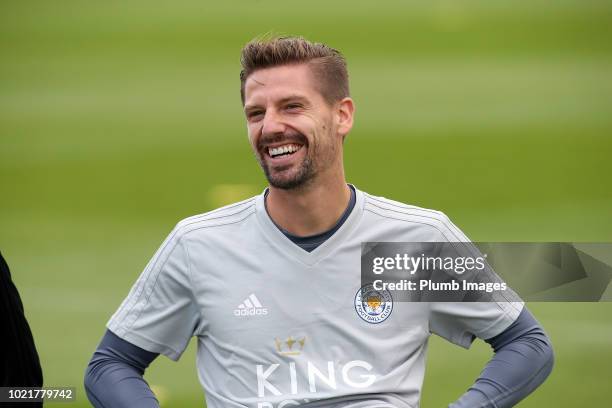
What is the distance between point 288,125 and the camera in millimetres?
1792

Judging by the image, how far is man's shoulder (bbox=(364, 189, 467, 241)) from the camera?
6.13 feet

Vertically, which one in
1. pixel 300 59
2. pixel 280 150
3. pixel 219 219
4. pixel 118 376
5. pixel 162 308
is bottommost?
pixel 118 376

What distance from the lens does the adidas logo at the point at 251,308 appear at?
1814 millimetres

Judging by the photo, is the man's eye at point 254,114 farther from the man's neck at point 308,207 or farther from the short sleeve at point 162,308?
the short sleeve at point 162,308

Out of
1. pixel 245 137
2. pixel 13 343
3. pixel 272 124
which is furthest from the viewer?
pixel 245 137

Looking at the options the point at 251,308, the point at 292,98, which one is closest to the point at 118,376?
the point at 251,308

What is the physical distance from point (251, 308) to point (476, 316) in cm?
37

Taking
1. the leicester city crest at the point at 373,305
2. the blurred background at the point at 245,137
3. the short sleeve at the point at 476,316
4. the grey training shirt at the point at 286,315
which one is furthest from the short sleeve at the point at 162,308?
the blurred background at the point at 245,137

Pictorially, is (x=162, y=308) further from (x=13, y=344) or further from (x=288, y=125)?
(x=288, y=125)

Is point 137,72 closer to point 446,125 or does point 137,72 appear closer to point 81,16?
point 81,16

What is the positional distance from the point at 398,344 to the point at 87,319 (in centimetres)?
83

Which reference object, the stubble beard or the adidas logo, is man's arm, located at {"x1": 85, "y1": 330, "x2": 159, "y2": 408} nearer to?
the adidas logo

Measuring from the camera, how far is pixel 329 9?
2410mm

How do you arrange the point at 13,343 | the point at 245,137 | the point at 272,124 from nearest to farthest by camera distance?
the point at 272,124 < the point at 13,343 < the point at 245,137
